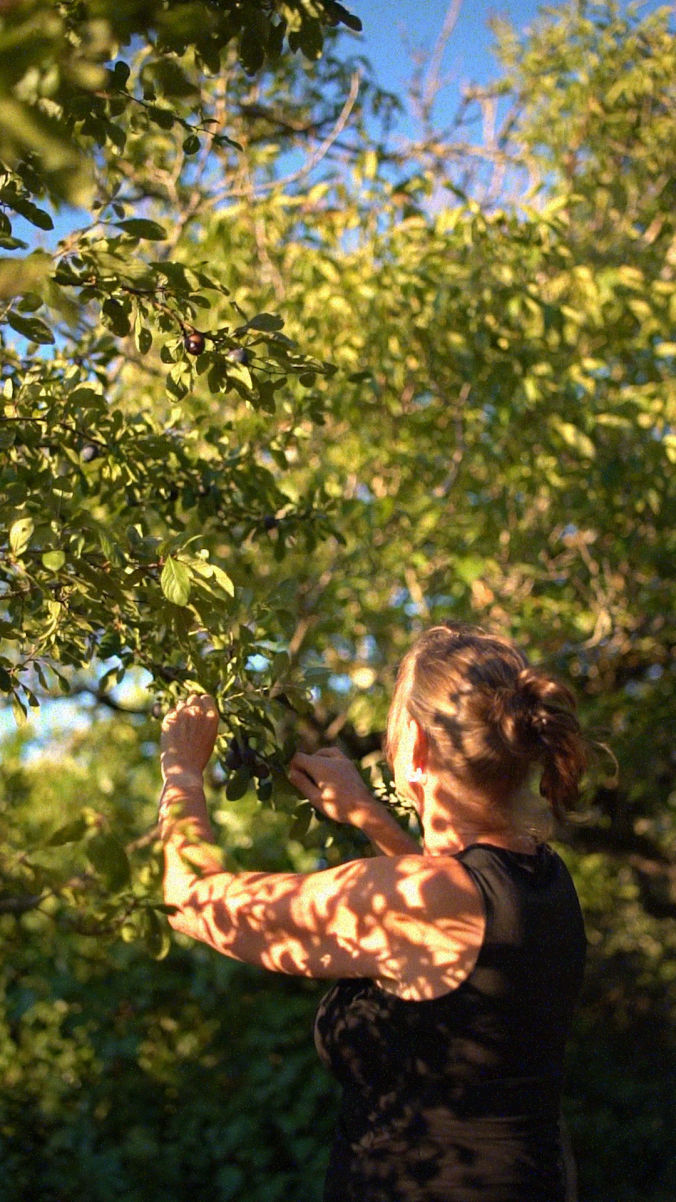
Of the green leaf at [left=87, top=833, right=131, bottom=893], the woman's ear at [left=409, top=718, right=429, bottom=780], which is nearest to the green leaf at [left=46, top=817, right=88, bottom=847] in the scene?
the green leaf at [left=87, top=833, right=131, bottom=893]

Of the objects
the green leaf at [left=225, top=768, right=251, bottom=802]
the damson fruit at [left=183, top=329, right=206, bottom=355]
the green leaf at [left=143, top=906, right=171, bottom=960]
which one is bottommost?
the green leaf at [left=143, top=906, right=171, bottom=960]

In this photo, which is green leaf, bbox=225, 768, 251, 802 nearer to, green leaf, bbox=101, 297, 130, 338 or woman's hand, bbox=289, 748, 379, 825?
woman's hand, bbox=289, 748, 379, 825

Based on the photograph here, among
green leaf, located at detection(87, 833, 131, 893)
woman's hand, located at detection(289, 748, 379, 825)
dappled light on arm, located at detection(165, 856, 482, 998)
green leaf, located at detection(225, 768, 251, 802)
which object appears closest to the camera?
green leaf, located at detection(87, 833, 131, 893)

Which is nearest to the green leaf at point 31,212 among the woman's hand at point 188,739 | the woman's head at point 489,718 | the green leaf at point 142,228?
the green leaf at point 142,228

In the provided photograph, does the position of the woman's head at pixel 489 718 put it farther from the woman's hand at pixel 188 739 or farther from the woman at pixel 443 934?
the woman's hand at pixel 188 739

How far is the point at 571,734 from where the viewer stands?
175cm

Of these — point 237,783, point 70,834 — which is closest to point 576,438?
point 237,783

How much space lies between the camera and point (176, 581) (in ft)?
5.65

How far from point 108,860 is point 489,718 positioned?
0.68 m

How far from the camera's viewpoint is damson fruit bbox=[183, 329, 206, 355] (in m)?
1.87

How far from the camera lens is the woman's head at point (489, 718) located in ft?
5.62

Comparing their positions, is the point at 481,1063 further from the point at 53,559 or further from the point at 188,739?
the point at 53,559

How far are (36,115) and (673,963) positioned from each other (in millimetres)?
6755

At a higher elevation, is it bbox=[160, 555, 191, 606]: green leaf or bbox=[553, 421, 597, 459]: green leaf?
bbox=[160, 555, 191, 606]: green leaf
